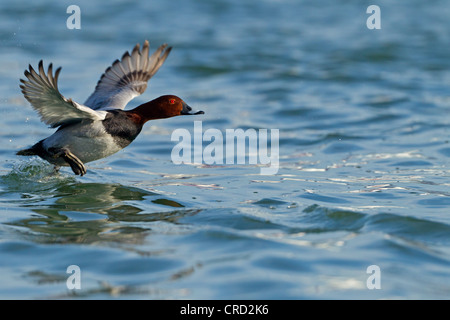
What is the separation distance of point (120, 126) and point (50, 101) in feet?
2.72

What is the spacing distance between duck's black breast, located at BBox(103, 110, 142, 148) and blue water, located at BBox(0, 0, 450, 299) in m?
0.61

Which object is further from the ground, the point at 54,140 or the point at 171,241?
the point at 54,140

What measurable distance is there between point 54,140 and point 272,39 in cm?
1133

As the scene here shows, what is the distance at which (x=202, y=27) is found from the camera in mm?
19062

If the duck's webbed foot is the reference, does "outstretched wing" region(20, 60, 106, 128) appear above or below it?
above

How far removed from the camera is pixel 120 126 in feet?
23.6

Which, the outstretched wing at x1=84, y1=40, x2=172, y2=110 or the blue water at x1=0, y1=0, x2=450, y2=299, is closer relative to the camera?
the blue water at x1=0, y1=0, x2=450, y2=299

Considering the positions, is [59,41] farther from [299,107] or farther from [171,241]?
[171,241]

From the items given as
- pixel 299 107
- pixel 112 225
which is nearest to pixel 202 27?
pixel 299 107

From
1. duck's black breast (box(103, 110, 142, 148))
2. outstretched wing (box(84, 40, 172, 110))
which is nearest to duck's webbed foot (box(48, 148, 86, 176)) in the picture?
duck's black breast (box(103, 110, 142, 148))

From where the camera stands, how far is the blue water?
198 inches

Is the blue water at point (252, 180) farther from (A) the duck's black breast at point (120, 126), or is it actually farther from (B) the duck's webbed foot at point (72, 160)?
(A) the duck's black breast at point (120, 126)

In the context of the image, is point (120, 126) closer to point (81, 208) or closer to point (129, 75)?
point (81, 208)

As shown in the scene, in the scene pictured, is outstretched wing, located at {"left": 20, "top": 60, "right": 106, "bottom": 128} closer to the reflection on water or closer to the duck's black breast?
the duck's black breast
